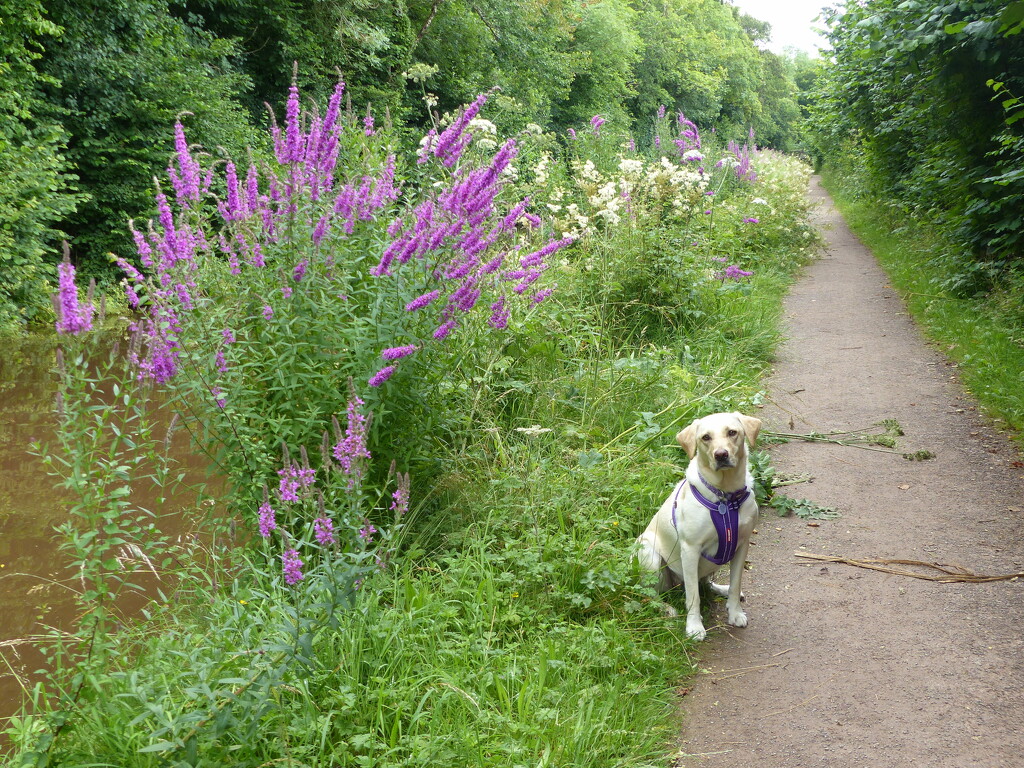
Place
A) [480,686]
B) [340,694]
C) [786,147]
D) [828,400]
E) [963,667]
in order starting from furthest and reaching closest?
[786,147] → [828,400] → [963,667] → [480,686] → [340,694]

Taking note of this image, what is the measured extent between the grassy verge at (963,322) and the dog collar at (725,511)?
3.66 m

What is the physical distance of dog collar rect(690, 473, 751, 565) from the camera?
367 centimetres

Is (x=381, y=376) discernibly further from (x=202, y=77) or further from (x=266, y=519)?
(x=202, y=77)

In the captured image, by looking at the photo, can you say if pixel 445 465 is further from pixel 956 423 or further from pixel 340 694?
pixel 956 423

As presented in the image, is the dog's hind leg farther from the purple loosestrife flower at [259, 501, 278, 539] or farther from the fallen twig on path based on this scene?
the fallen twig on path

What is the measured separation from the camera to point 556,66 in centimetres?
2669

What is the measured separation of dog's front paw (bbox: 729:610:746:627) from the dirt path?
4cm

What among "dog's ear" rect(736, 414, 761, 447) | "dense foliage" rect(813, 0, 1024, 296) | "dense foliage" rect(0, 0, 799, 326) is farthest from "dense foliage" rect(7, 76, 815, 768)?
"dense foliage" rect(813, 0, 1024, 296)

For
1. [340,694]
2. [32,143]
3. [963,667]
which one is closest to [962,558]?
[963,667]

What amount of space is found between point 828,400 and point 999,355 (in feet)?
5.60

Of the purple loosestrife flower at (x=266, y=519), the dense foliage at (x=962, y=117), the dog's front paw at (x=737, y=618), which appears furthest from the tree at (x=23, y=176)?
the dense foliage at (x=962, y=117)

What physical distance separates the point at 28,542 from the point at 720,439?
424cm

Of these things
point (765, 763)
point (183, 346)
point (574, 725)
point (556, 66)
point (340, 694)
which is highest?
point (556, 66)

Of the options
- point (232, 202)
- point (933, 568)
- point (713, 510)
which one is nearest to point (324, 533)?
point (713, 510)
